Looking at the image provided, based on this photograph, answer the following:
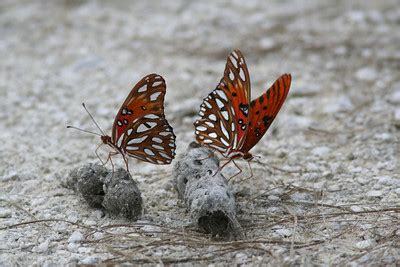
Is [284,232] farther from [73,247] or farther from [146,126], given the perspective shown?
[73,247]

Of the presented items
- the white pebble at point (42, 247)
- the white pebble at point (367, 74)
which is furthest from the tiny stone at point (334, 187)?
the white pebble at point (367, 74)

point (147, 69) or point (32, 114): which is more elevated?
point (147, 69)

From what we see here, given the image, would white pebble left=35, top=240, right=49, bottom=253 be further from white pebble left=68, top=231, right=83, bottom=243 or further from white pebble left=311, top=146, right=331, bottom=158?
white pebble left=311, top=146, right=331, bottom=158

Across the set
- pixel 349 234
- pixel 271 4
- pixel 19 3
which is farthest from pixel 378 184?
pixel 19 3

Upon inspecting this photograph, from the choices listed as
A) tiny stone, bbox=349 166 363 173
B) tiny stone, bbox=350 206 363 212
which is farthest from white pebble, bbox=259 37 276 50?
tiny stone, bbox=350 206 363 212

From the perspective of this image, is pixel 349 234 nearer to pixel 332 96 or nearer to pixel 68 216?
pixel 68 216

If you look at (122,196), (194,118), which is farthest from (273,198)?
(194,118)

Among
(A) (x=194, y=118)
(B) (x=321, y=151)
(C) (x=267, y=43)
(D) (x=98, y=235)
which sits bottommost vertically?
(D) (x=98, y=235)
